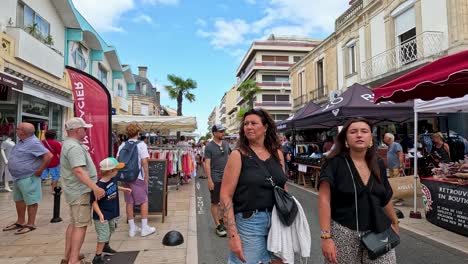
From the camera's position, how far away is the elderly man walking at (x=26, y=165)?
500cm

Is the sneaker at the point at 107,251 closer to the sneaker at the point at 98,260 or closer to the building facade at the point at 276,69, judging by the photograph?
the sneaker at the point at 98,260

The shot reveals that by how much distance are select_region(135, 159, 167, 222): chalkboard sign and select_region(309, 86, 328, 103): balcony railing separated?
17.7 metres

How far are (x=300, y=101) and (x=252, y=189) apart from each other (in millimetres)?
25225

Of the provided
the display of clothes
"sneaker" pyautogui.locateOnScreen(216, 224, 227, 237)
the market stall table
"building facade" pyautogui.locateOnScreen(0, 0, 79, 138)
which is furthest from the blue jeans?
the display of clothes

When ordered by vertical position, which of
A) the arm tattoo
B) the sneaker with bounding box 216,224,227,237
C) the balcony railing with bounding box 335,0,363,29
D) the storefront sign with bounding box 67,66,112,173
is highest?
the balcony railing with bounding box 335,0,363,29

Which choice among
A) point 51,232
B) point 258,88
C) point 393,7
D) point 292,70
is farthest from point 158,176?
point 258,88

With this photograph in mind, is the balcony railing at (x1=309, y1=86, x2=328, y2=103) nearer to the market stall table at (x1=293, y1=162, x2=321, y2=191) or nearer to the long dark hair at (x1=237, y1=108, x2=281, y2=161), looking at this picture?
the market stall table at (x1=293, y1=162, x2=321, y2=191)

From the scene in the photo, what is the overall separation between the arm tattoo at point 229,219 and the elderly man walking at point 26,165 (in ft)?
13.9

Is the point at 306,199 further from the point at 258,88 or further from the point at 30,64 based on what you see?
the point at 258,88

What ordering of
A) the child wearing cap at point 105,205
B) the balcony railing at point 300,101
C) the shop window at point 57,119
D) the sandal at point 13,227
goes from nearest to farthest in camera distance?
the child wearing cap at point 105,205 → the sandal at point 13,227 → the shop window at point 57,119 → the balcony railing at point 300,101

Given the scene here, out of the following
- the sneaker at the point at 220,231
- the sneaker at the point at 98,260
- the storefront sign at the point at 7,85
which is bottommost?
the sneaker at the point at 220,231

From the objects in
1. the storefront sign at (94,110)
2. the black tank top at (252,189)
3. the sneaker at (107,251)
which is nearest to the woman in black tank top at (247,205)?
the black tank top at (252,189)

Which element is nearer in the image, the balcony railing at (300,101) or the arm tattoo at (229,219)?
the arm tattoo at (229,219)

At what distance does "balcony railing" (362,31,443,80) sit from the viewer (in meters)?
12.4
